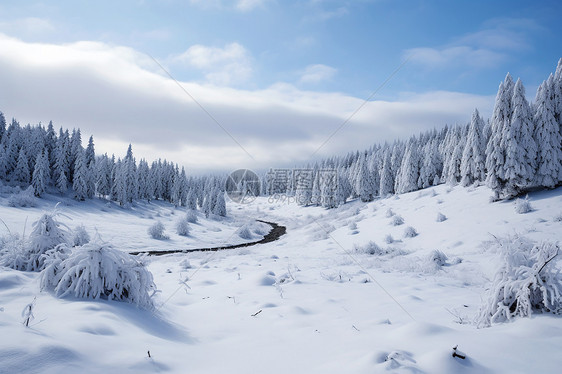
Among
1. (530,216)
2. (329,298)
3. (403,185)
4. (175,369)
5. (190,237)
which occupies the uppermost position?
(403,185)

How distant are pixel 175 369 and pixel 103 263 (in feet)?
8.42

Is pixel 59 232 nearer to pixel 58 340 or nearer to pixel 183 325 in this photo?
pixel 183 325

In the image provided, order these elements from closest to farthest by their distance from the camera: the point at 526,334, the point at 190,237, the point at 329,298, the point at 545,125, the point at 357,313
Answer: the point at 526,334 < the point at 357,313 < the point at 329,298 < the point at 545,125 < the point at 190,237

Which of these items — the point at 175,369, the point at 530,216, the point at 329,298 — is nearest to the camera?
the point at 175,369

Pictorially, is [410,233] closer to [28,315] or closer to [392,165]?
[28,315]

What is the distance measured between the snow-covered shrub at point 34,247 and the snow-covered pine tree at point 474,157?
40856 millimetres

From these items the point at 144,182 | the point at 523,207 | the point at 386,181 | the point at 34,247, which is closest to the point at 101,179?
the point at 144,182

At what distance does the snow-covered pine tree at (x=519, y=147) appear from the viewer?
24500 mm

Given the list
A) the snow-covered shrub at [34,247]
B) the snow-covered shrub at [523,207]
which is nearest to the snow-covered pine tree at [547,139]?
the snow-covered shrub at [523,207]

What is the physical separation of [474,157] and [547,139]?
10.2m

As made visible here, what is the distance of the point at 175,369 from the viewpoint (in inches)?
123

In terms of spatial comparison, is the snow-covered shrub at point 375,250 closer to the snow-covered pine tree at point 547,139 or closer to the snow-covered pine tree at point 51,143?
the snow-covered pine tree at point 547,139

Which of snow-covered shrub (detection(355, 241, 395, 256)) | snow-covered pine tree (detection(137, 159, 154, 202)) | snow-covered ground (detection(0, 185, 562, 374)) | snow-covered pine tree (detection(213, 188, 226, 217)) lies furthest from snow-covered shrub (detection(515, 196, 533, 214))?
snow-covered pine tree (detection(137, 159, 154, 202))

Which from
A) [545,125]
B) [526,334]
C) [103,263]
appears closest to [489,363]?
[526,334]
